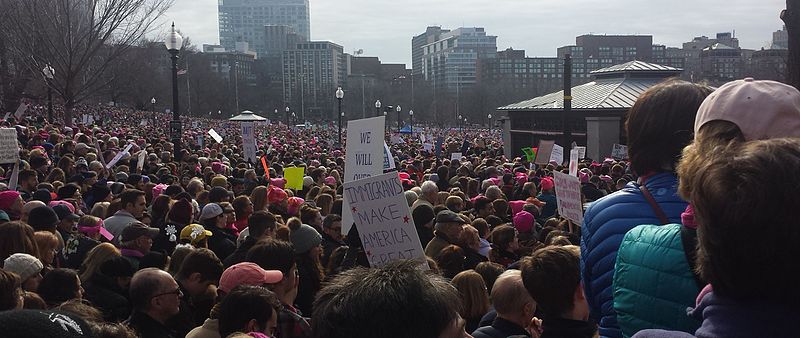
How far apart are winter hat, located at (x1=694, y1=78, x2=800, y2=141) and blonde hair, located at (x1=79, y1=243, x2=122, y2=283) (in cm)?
458

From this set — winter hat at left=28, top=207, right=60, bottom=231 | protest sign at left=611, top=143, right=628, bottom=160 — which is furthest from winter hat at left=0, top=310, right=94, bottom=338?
protest sign at left=611, top=143, right=628, bottom=160

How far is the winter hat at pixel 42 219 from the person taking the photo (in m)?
6.95

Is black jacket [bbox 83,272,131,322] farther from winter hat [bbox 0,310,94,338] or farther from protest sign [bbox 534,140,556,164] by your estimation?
protest sign [bbox 534,140,556,164]

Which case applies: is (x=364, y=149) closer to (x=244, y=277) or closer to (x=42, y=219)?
(x=42, y=219)

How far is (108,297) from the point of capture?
17.7 feet

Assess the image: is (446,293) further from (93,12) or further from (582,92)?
(582,92)

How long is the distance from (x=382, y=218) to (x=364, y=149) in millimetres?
2778

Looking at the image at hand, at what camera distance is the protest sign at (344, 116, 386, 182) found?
838cm

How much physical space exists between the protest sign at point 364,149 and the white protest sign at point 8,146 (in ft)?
19.3

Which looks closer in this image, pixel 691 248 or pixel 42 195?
pixel 691 248

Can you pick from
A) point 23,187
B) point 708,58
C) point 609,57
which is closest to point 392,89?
point 708,58

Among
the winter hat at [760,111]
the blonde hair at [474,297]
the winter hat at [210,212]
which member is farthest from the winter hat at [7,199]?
the winter hat at [760,111]

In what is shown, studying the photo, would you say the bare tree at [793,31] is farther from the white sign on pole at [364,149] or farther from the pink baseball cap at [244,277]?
the pink baseball cap at [244,277]

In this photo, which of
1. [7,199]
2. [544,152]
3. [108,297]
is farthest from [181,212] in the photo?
[544,152]
